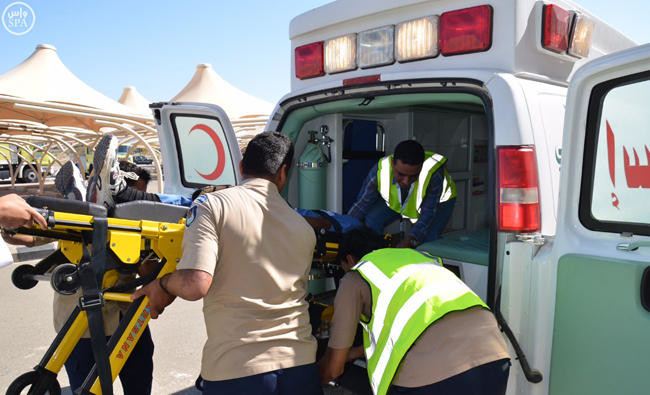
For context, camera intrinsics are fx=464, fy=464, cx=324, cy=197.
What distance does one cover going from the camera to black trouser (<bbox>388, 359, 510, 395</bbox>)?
1.70 metres

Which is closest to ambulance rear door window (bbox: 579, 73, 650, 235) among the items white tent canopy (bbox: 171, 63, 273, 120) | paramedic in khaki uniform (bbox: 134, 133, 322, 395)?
paramedic in khaki uniform (bbox: 134, 133, 322, 395)

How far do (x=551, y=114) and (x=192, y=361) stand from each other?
123 inches

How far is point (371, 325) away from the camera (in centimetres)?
193

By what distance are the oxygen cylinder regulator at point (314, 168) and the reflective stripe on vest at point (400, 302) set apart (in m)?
2.08

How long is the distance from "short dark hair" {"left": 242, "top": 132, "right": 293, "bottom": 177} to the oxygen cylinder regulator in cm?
201

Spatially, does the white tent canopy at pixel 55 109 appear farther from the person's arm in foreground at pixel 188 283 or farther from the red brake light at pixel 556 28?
the red brake light at pixel 556 28

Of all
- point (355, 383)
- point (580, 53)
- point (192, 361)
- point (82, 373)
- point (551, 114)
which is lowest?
point (192, 361)

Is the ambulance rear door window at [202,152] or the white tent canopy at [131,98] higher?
the white tent canopy at [131,98]

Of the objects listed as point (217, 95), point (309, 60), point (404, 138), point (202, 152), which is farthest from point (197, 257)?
point (217, 95)

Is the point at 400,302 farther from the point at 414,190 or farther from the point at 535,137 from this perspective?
the point at 414,190

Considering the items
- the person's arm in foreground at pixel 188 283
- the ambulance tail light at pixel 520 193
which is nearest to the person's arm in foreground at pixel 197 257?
the person's arm in foreground at pixel 188 283

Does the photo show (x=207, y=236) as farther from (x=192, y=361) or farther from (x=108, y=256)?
(x=192, y=361)

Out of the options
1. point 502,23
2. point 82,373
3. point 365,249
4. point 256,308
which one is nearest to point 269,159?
point 256,308

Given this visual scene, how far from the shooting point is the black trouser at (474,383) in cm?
170
